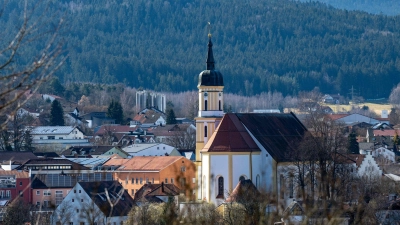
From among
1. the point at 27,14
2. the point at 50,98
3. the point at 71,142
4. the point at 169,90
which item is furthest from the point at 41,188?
the point at 169,90

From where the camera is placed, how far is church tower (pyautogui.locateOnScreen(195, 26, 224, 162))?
54.5 metres

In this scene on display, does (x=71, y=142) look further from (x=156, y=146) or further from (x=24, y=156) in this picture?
(x=24, y=156)

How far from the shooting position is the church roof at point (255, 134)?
50.9 meters

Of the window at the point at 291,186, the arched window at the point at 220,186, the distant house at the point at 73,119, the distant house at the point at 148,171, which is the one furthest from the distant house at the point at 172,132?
the window at the point at 291,186

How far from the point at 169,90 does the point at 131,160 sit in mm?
113623

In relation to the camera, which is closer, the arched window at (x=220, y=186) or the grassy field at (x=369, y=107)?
the arched window at (x=220, y=186)

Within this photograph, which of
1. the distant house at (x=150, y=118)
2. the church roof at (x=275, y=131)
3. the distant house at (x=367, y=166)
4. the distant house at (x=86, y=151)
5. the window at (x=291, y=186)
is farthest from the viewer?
the distant house at (x=150, y=118)

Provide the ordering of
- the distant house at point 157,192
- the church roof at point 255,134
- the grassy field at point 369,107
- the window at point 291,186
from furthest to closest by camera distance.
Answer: the grassy field at point 369,107 < the distant house at point 157,192 < the church roof at point 255,134 < the window at point 291,186

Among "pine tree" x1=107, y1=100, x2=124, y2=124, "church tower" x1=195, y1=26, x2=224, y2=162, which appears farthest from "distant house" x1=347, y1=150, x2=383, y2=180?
"pine tree" x1=107, y1=100, x2=124, y2=124

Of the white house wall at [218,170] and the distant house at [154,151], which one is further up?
the distant house at [154,151]

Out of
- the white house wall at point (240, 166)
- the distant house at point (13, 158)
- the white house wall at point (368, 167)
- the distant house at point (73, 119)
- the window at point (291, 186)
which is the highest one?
the distant house at point (73, 119)

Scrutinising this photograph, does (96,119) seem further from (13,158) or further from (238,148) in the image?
(238,148)

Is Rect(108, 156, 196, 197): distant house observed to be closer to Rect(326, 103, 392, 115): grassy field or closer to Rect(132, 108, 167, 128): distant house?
Rect(132, 108, 167, 128): distant house

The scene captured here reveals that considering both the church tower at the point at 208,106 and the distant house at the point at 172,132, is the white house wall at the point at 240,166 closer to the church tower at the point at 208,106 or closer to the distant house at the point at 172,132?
the church tower at the point at 208,106
